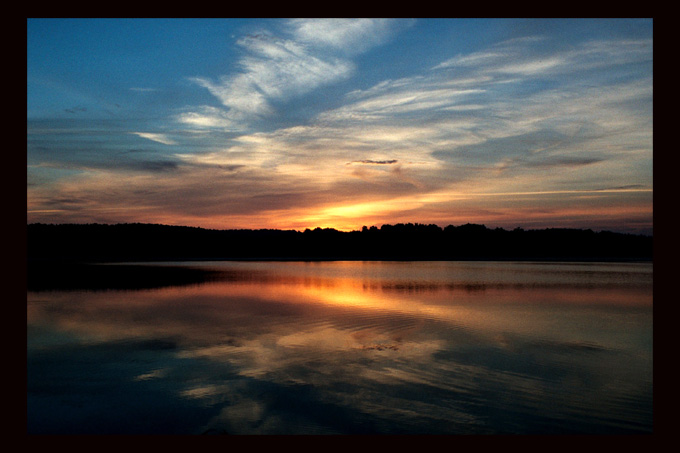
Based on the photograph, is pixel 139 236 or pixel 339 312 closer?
pixel 339 312

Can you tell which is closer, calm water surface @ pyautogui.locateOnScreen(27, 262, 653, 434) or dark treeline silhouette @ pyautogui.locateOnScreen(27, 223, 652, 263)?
calm water surface @ pyautogui.locateOnScreen(27, 262, 653, 434)

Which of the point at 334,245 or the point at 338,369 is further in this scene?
the point at 334,245

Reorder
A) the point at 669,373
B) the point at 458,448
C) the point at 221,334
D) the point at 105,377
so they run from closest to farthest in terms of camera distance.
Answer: the point at 458,448 < the point at 669,373 < the point at 105,377 < the point at 221,334

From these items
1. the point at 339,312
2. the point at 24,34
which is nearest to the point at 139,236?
the point at 339,312

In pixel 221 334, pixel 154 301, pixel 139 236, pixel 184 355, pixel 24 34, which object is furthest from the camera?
pixel 139 236

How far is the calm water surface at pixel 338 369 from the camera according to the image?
6637 millimetres

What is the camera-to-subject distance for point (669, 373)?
779 centimetres

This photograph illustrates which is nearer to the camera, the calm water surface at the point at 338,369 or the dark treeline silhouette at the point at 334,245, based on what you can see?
the calm water surface at the point at 338,369

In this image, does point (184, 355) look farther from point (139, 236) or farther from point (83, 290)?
point (139, 236)

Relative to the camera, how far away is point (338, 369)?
8.85 metres

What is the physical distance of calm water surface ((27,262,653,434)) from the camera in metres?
6.64

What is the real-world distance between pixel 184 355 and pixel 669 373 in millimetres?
9462

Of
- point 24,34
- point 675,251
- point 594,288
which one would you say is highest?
point 24,34
